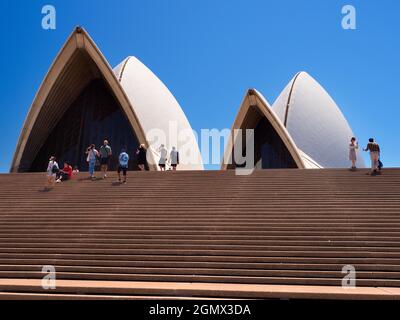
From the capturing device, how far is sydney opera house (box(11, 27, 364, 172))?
1856 centimetres

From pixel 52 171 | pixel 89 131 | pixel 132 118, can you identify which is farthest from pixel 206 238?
pixel 89 131

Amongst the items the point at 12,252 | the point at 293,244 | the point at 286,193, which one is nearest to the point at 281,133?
the point at 286,193

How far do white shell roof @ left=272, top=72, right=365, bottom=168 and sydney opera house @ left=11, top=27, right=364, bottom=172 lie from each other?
0.18 ft

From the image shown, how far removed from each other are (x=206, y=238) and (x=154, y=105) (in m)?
17.7

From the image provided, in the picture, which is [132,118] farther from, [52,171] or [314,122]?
[314,122]

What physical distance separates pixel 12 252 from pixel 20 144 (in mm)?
12402

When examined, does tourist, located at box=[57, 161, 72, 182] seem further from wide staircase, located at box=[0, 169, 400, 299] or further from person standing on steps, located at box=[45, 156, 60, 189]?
wide staircase, located at box=[0, 169, 400, 299]

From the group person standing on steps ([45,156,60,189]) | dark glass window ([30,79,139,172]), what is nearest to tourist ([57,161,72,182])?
person standing on steps ([45,156,60,189])

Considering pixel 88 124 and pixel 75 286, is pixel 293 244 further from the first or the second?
pixel 88 124

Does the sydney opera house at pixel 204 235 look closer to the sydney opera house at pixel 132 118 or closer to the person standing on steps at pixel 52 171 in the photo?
the person standing on steps at pixel 52 171

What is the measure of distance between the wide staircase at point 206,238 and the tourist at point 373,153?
1.11 ft

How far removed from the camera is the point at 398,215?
7977mm

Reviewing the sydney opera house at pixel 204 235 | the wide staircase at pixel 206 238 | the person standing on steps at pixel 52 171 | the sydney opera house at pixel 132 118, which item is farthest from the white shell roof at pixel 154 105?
the wide staircase at pixel 206 238

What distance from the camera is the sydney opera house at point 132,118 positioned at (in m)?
18.6
